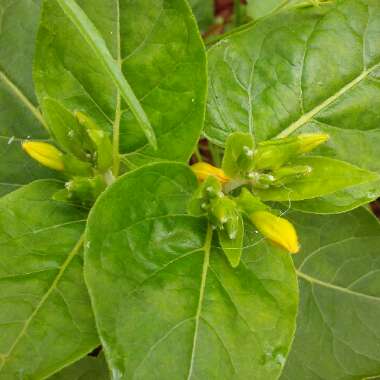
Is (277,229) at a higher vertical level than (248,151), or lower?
lower

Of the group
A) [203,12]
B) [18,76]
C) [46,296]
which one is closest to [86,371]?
[46,296]

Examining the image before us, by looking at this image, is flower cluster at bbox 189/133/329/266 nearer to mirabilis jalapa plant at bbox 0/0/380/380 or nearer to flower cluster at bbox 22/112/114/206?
mirabilis jalapa plant at bbox 0/0/380/380

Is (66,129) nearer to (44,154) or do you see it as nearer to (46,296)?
(44,154)

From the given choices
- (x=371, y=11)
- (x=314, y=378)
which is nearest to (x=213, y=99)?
(x=371, y=11)

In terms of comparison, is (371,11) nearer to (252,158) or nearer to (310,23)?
(310,23)

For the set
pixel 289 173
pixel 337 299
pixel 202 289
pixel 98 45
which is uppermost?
pixel 98 45

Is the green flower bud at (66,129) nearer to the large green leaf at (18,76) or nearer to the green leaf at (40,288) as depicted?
the green leaf at (40,288)

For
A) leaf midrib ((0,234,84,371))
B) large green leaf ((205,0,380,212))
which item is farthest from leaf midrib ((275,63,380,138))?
leaf midrib ((0,234,84,371))
